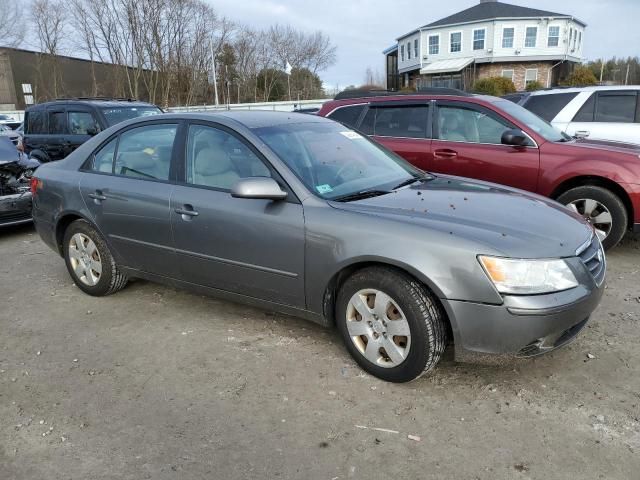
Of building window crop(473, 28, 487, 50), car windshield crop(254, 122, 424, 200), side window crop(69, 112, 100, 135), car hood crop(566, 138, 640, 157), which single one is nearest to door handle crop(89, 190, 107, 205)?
car windshield crop(254, 122, 424, 200)

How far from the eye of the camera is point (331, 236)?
3.10 m

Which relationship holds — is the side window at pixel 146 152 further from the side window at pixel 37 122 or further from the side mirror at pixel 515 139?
the side window at pixel 37 122

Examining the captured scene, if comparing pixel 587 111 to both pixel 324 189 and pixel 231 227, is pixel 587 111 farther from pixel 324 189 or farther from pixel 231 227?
pixel 231 227

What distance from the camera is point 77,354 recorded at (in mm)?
3619

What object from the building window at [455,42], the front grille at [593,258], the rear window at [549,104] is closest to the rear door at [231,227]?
the front grille at [593,258]

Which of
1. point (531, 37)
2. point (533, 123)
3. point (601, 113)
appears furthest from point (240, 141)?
point (531, 37)

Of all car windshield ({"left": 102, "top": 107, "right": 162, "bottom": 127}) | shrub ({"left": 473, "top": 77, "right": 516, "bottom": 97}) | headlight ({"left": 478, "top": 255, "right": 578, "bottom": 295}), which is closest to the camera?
headlight ({"left": 478, "top": 255, "right": 578, "bottom": 295})

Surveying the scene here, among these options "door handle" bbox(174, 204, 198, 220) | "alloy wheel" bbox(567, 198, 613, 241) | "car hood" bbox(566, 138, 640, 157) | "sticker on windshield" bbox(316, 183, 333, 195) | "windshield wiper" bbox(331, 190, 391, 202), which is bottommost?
"alloy wheel" bbox(567, 198, 613, 241)

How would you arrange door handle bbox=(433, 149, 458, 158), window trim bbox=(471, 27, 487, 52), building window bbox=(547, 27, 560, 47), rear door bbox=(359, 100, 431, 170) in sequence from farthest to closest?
1. building window bbox=(547, 27, 560, 47)
2. window trim bbox=(471, 27, 487, 52)
3. rear door bbox=(359, 100, 431, 170)
4. door handle bbox=(433, 149, 458, 158)

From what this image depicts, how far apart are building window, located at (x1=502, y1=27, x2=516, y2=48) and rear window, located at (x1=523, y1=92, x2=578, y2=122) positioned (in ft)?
127

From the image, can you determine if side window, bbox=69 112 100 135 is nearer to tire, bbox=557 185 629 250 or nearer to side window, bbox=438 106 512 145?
side window, bbox=438 106 512 145

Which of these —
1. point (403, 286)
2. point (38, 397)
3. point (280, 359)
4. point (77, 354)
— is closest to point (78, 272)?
point (77, 354)

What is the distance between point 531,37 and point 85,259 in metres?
45.8

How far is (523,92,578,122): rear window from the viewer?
7.62m
